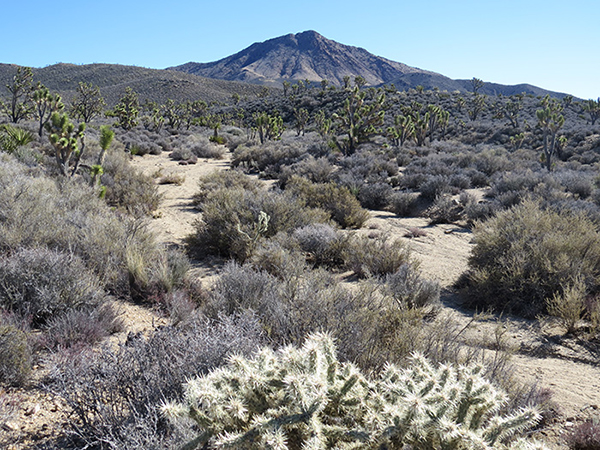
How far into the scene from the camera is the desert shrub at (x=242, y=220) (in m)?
7.24

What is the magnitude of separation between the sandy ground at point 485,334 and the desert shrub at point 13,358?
0.73ft

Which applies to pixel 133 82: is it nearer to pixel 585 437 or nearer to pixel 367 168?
pixel 367 168

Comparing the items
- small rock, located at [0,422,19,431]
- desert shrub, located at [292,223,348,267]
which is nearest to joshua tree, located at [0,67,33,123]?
desert shrub, located at [292,223,348,267]

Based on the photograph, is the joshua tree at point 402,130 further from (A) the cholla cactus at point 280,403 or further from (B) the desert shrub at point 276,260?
(A) the cholla cactus at point 280,403

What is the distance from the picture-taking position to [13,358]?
2969 millimetres

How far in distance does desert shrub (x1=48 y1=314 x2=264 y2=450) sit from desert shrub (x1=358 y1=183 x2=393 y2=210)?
1009 centimetres

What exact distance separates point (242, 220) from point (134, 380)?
210 inches

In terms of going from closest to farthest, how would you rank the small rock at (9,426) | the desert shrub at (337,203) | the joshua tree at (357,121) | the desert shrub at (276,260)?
1. the small rock at (9,426)
2. the desert shrub at (276,260)
3. the desert shrub at (337,203)
4. the joshua tree at (357,121)

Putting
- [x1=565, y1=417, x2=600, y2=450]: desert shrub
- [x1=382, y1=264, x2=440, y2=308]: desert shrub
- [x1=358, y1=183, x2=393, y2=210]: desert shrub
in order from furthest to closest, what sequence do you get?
1. [x1=358, y1=183, x2=393, y2=210]: desert shrub
2. [x1=382, y1=264, x2=440, y2=308]: desert shrub
3. [x1=565, y1=417, x2=600, y2=450]: desert shrub

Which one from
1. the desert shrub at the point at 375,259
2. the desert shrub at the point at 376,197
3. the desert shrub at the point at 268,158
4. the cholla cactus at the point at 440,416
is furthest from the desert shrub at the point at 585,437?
the desert shrub at the point at 268,158

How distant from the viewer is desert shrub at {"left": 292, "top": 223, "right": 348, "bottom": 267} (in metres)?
7.25

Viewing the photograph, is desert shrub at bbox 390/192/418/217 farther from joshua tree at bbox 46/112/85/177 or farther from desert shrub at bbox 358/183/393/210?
joshua tree at bbox 46/112/85/177

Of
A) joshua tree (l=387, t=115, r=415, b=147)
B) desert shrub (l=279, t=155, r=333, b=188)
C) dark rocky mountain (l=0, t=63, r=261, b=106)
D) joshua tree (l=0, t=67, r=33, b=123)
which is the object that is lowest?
desert shrub (l=279, t=155, r=333, b=188)

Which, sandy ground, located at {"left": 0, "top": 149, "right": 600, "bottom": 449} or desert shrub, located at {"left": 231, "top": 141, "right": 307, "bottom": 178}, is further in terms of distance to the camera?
desert shrub, located at {"left": 231, "top": 141, "right": 307, "bottom": 178}
